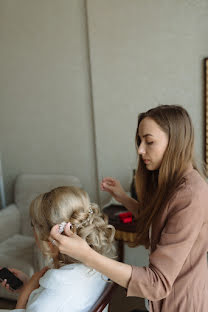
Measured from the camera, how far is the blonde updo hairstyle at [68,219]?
1214 millimetres

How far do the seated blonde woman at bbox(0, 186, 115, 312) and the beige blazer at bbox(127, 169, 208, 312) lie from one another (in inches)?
8.6

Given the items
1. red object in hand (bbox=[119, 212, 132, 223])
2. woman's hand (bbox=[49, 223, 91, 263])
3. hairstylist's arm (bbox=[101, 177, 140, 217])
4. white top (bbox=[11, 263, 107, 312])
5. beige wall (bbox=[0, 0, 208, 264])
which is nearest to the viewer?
woman's hand (bbox=[49, 223, 91, 263])

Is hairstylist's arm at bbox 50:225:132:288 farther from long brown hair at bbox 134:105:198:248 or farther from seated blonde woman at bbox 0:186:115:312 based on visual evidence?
long brown hair at bbox 134:105:198:248

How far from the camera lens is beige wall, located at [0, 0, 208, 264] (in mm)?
2373

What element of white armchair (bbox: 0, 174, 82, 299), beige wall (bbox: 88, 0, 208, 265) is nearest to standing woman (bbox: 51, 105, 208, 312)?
beige wall (bbox: 88, 0, 208, 265)

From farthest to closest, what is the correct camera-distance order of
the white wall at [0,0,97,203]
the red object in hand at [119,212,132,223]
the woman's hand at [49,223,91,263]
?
the white wall at [0,0,97,203] < the red object in hand at [119,212,132,223] < the woman's hand at [49,223,91,263]

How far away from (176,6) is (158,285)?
2.00 meters

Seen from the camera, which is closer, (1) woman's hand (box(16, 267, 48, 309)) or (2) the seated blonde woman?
(2) the seated blonde woman

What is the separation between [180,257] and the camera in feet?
3.38

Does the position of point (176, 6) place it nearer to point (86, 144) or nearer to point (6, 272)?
point (86, 144)

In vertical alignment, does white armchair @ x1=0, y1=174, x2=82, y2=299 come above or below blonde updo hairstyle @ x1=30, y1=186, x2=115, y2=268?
below

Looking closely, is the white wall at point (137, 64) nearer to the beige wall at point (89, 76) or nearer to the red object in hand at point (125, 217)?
the beige wall at point (89, 76)

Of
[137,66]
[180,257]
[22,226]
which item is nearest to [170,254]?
[180,257]

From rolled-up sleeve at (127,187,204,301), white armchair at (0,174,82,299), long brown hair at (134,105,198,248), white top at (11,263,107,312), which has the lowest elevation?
white armchair at (0,174,82,299)
